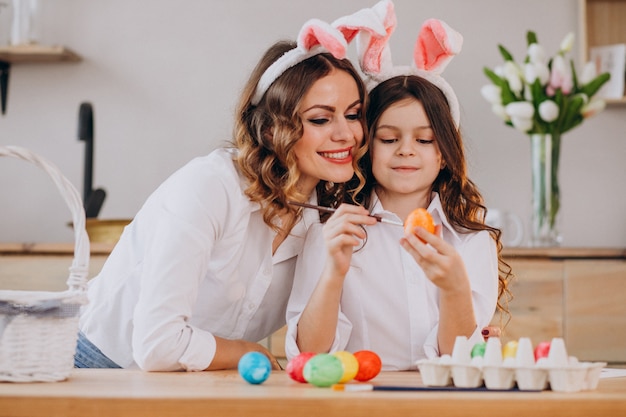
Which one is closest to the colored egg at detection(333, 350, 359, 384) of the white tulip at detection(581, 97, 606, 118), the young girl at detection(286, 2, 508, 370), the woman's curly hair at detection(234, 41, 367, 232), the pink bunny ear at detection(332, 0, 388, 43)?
the young girl at detection(286, 2, 508, 370)

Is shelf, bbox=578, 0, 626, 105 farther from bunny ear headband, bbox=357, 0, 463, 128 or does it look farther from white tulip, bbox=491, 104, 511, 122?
bunny ear headband, bbox=357, 0, 463, 128

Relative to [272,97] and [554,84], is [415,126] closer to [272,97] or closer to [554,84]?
[272,97]

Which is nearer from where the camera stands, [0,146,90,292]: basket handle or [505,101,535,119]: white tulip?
[0,146,90,292]: basket handle

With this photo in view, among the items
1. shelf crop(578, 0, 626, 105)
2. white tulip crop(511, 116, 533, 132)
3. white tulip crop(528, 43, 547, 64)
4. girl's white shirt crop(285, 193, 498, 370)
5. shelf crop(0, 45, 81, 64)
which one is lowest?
girl's white shirt crop(285, 193, 498, 370)

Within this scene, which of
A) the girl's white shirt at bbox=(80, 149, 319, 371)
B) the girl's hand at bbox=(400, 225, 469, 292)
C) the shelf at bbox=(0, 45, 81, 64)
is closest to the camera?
the girl's hand at bbox=(400, 225, 469, 292)

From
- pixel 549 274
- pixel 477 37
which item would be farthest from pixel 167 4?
pixel 549 274

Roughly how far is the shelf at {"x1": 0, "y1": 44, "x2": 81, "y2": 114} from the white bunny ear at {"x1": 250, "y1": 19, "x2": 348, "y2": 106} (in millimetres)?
1657

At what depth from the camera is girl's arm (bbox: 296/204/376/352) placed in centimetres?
136

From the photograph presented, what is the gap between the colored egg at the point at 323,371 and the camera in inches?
42.0

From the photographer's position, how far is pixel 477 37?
3248 mm

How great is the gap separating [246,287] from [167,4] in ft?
6.38

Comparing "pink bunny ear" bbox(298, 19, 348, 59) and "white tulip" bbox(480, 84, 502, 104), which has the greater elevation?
"pink bunny ear" bbox(298, 19, 348, 59)

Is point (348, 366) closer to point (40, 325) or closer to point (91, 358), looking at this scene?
point (40, 325)

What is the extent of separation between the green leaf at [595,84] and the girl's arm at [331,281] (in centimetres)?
171
